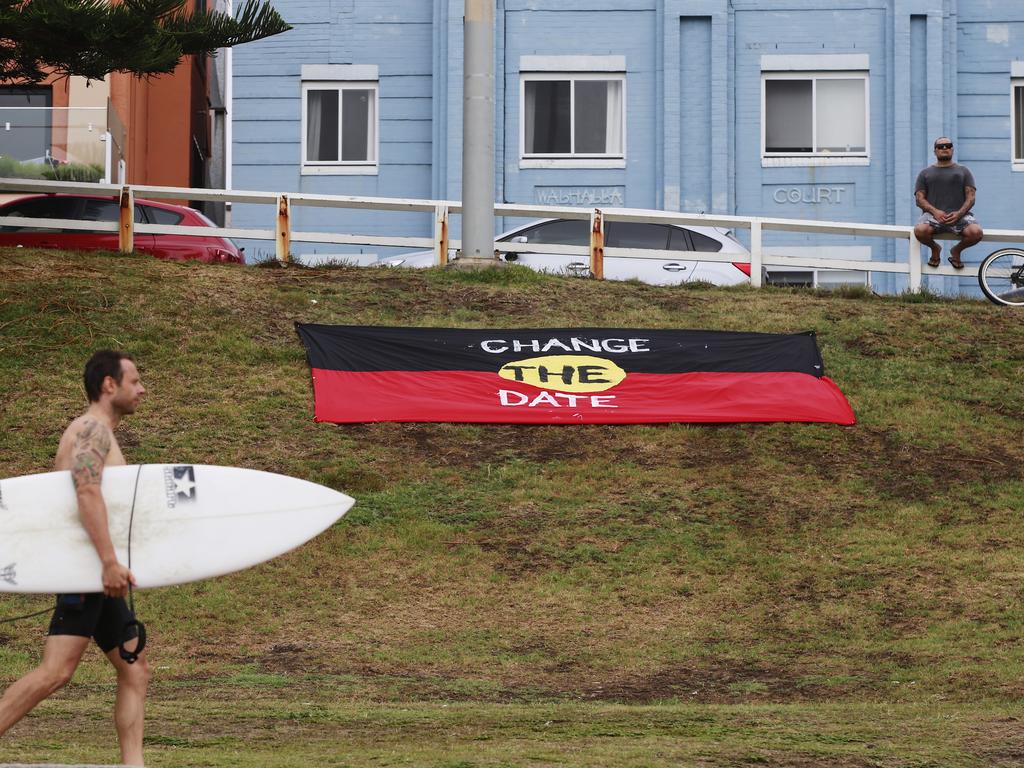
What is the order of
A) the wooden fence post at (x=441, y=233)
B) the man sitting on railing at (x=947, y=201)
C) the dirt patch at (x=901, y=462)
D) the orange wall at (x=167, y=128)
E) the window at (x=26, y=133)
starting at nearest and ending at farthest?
the dirt patch at (x=901, y=462), the man sitting on railing at (x=947, y=201), the wooden fence post at (x=441, y=233), the window at (x=26, y=133), the orange wall at (x=167, y=128)

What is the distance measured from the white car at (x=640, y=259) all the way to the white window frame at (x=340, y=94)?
6.12 meters

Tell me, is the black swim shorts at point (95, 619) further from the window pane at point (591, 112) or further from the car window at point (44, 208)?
the window pane at point (591, 112)

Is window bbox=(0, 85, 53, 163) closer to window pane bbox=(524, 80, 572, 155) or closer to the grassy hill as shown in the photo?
the grassy hill

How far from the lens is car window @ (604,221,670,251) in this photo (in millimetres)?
21984

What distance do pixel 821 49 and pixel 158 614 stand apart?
19129 millimetres

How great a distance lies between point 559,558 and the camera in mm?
12555

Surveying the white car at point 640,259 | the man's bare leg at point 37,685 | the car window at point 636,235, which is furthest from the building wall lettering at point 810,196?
the man's bare leg at point 37,685

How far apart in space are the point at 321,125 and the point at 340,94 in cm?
62

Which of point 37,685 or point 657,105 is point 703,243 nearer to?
point 657,105

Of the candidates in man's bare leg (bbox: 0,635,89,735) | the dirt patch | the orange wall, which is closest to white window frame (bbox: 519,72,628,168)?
the orange wall

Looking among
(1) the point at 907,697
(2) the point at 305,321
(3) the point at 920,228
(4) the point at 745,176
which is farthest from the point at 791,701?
(4) the point at 745,176

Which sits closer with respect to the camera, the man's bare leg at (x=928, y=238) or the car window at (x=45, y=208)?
the man's bare leg at (x=928, y=238)

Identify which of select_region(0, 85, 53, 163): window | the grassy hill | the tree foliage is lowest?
the grassy hill

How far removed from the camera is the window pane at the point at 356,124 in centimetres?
2778
